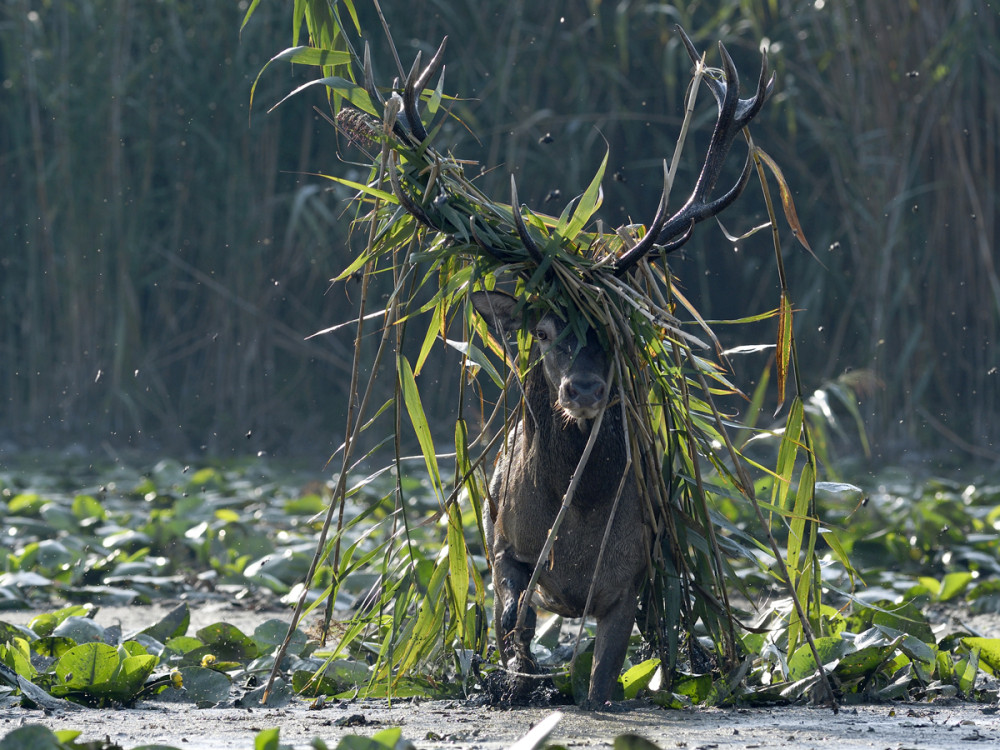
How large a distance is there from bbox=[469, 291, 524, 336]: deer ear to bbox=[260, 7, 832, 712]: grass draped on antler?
0.05 meters

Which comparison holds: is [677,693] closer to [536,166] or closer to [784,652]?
[784,652]

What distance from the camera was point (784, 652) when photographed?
379 centimetres

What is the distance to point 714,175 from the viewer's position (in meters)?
3.70

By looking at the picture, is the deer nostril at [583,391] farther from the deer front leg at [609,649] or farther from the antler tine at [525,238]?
the deer front leg at [609,649]

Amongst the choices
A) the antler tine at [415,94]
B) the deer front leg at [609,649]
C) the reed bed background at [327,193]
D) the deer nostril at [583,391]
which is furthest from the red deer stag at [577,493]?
the reed bed background at [327,193]

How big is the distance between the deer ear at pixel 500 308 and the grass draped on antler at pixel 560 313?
5cm

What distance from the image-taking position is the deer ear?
3.54 meters

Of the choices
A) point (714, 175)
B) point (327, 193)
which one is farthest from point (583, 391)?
point (327, 193)

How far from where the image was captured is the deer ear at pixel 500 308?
3.54 m

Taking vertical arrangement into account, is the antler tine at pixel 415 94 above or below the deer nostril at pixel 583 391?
above

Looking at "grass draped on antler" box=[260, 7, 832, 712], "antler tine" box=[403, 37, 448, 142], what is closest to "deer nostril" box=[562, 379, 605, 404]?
"grass draped on antler" box=[260, 7, 832, 712]

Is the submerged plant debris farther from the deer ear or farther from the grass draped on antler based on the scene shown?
the deer ear

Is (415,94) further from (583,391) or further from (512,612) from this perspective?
(512,612)

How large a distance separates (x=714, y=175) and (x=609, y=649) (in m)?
1.38
